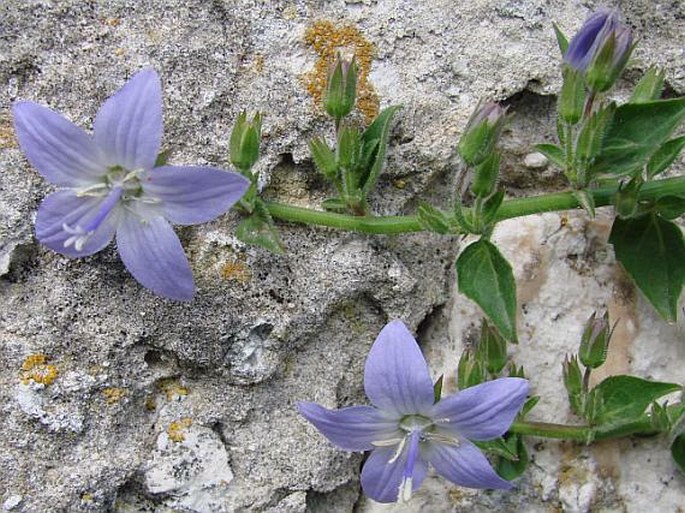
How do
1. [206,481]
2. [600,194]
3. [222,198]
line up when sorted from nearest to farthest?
[222,198], [206,481], [600,194]

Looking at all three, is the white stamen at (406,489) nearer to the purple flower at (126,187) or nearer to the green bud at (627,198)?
the purple flower at (126,187)

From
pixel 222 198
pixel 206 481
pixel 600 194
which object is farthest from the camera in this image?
pixel 600 194

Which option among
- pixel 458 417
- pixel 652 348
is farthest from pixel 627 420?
pixel 458 417

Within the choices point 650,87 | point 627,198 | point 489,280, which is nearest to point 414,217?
point 489,280

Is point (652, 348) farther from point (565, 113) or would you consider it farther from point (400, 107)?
point (400, 107)

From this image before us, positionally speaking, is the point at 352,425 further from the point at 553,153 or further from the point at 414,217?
the point at 553,153

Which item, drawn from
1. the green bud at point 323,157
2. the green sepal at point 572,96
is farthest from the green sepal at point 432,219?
the green sepal at point 572,96

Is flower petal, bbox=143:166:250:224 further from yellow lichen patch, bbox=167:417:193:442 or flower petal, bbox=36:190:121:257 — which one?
yellow lichen patch, bbox=167:417:193:442
